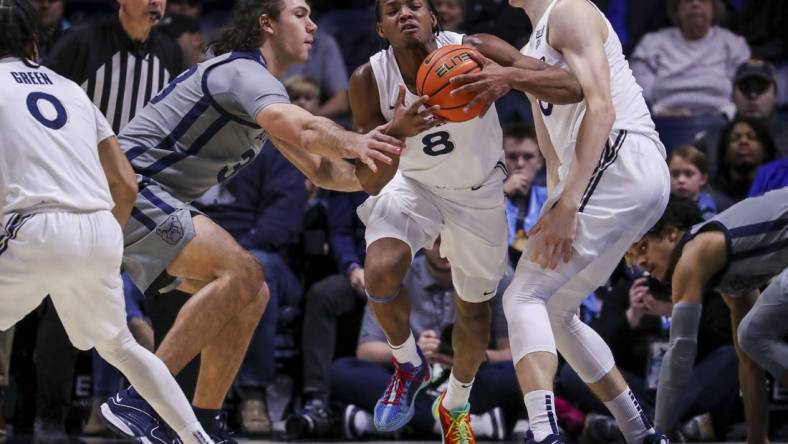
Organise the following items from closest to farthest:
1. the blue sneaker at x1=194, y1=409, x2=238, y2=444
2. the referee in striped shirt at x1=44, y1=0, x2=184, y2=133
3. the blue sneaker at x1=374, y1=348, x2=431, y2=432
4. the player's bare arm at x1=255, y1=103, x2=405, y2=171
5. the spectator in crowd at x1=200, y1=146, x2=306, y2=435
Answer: the player's bare arm at x1=255, y1=103, x2=405, y2=171 < the blue sneaker at x1=194, y1=409, x2=238, y2=444 < the blue sneaker at x1=374, y1=348, x2=431, y2=432 < the referee in striped shirt at x1=44, y1=0, x2=184, y2=133 < the spectator in crowd at x1=200, y1=146, x2=306, y2=435

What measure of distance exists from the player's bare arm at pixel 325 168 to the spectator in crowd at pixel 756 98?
393 centimetres

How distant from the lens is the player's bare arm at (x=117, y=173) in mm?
4930

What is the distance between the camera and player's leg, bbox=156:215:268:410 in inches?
205

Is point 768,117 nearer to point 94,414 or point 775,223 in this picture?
point 775,223

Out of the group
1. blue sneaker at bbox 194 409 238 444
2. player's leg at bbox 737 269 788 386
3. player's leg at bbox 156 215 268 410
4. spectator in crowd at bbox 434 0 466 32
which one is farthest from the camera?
spectator in crowd at bbox 434 0 466 32

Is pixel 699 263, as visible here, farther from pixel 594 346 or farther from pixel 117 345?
pixel 117 345

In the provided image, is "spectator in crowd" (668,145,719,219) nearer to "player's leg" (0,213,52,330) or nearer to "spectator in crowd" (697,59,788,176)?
"spectator in crowd" (697,59,788,176)

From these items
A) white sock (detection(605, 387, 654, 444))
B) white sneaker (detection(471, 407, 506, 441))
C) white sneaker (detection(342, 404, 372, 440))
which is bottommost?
white sneaker (detection(342, 404, 372, 440))

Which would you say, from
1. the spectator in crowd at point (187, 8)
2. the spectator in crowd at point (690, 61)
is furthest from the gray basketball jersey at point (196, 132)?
the spectator in crowd at point (690, 61)

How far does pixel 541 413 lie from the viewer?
4688 mm

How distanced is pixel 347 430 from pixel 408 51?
9.28ft

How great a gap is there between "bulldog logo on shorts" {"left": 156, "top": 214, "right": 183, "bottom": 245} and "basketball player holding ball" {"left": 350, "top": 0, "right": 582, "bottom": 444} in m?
0.83

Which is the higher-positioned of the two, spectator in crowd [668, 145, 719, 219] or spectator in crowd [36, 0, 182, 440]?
spectator in crowd [36, 0, 182, 440]

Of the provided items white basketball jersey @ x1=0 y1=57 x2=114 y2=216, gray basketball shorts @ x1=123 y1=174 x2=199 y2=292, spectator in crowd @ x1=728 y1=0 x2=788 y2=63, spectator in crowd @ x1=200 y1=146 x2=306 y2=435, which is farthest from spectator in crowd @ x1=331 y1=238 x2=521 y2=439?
spectator in crowd @ x1=728 y1=0 x2=788 y2=63
